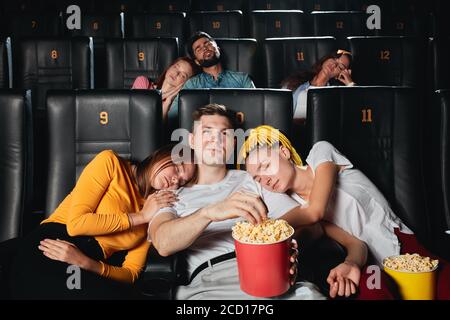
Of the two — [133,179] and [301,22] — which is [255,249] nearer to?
[133,179]

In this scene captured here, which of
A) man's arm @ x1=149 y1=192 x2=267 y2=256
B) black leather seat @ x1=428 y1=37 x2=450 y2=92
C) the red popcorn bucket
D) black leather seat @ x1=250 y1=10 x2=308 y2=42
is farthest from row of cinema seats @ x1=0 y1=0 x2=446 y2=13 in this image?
the red popcorn bucket

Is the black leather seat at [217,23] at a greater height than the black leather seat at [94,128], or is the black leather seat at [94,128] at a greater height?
the black leather seat at [217,23]

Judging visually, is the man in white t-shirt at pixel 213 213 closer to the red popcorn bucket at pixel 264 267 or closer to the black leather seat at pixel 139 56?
the red popcorn bucket at pixel 264 267

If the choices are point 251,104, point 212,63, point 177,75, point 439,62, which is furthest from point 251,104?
point 439,62

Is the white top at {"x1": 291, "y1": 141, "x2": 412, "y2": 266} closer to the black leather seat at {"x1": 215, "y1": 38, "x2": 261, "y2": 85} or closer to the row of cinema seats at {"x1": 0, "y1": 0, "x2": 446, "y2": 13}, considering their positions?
the black leather seat at {"x1": 215, "y1": 38, "x2": 261, "y2": 85}

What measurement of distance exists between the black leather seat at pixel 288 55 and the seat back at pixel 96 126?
1.18 metres

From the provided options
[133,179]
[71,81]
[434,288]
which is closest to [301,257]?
[434,288]

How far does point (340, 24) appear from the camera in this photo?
3381mm

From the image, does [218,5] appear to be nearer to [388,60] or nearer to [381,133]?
[388,60]

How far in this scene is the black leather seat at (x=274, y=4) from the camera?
14.3 ft

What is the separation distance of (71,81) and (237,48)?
0.76m

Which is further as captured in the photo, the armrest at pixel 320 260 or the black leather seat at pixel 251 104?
the black leather seat at pixel 251 104

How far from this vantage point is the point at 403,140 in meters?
1.54

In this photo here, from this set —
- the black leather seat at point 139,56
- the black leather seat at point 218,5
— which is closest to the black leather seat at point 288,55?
the black leather seat at point 139,56
